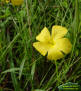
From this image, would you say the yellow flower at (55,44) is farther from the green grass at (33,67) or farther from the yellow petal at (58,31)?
the green grass at (33,67)

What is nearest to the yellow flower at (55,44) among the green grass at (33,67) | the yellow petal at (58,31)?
the yellow petal at (58,31)

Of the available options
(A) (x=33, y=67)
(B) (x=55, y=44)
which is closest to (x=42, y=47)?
(B) (x=55, y=44)

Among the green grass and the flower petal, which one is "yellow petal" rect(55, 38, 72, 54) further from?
the green grass

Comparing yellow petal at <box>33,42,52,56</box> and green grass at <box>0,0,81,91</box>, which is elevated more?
yellow petal at <box>33,42,52,56</box>

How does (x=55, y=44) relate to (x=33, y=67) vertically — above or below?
above

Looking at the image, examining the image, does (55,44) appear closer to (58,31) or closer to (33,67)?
(58,31)

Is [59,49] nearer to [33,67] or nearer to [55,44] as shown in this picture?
[55,44]

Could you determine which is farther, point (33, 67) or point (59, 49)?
point (33, 67)

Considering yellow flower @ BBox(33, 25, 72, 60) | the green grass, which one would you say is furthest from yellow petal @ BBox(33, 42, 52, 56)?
the green grass

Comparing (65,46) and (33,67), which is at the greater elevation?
(65,46)
